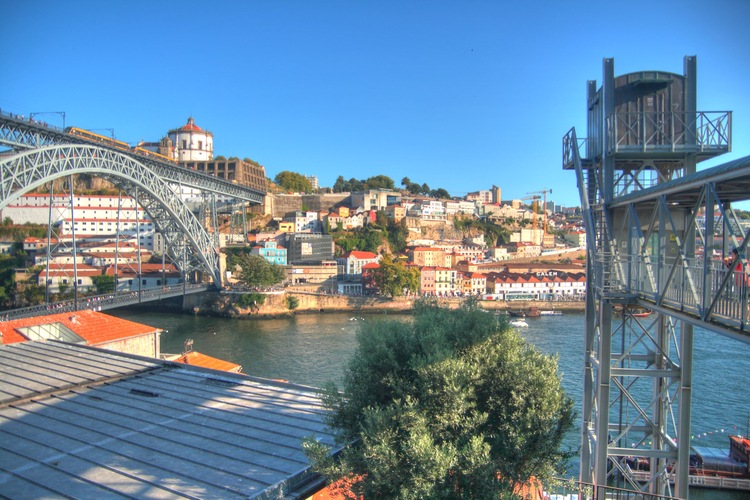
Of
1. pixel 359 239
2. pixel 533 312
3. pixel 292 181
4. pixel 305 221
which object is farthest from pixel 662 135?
pixel 292 181

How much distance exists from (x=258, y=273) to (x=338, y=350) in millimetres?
10137

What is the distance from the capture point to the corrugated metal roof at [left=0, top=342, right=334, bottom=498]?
3.03 m

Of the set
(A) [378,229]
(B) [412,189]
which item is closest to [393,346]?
(A) [378,229]

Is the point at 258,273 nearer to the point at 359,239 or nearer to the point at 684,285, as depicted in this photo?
the point at 359,239

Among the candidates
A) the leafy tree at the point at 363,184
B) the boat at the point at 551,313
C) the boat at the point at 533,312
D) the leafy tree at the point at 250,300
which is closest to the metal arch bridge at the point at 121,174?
the leafy tree at the point at 250,300

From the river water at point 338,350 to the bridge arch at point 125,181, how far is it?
304 centimetres

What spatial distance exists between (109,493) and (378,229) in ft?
111

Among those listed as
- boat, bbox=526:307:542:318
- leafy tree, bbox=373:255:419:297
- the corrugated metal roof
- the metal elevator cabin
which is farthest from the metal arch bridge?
boat, bbox=526:307:542:318

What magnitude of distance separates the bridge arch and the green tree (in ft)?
5.10

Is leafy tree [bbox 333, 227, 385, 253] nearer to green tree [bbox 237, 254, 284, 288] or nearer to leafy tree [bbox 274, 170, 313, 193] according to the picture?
green tree [bbox 237, 254, 284, 288]

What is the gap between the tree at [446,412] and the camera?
2.74 m

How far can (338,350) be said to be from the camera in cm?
1552

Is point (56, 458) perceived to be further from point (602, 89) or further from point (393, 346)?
point (602, 89)

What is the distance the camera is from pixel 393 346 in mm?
3387
